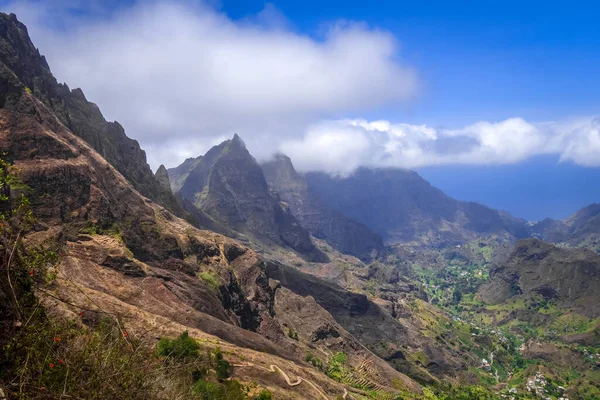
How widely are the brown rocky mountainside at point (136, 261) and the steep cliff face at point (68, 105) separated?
7769mm

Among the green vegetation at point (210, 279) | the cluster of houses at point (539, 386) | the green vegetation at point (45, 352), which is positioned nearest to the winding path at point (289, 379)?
the green vegetation at point (210, 279)

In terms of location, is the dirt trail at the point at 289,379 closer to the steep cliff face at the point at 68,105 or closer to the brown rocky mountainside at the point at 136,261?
the brown rocky mountainside at the point at 136,261

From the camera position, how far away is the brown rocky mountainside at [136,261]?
61250mm

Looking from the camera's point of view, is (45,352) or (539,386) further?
(539,386)

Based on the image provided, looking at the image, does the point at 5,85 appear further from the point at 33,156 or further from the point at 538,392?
the point at 538,392

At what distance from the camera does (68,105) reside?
143 metres

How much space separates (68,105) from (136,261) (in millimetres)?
95626

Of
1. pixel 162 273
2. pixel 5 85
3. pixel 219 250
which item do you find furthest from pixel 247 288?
pixel 5 85

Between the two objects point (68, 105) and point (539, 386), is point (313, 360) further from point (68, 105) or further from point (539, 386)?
point (539, 386)

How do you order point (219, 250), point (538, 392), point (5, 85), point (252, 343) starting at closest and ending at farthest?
point (252, 343) → point (5, 85) → point (219, 250) → point (538, 392)

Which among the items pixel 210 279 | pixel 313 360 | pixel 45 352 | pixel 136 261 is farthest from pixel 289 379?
pixel 45 352

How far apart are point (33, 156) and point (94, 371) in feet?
267

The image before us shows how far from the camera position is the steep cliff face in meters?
112

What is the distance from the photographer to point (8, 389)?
9.34 metres
